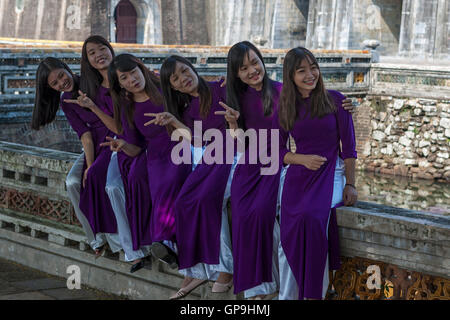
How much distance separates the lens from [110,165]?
5898mm

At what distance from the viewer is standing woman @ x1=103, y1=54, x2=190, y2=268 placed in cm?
531

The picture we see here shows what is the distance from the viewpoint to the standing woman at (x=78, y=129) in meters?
5.87

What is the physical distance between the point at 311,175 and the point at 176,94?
1.25 meters

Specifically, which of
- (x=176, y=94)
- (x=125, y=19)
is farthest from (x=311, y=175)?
(x=125, y=19)

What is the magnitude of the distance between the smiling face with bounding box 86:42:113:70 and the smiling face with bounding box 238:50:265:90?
4.43 ft

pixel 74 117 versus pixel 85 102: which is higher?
pixel 85 102

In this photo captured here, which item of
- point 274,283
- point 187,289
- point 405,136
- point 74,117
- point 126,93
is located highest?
point 126,93

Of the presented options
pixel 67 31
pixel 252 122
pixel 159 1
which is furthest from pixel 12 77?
pixel 159 1

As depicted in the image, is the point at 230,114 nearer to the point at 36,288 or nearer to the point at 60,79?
the point at 60,79

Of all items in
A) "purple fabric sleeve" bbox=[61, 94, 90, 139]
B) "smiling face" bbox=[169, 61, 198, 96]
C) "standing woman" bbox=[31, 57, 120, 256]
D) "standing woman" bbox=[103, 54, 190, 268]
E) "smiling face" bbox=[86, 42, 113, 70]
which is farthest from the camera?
"purple fabric sleeve" bbox=[61, 94, 90, 139]

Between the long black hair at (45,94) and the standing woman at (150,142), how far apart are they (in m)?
0.62

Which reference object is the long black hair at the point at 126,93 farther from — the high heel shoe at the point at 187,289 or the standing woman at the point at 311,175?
the high heel shoe at the point at 187,289

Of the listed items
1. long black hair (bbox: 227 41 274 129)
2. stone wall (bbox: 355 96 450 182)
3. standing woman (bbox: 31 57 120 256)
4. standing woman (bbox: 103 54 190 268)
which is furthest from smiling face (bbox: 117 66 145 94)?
stone wall (bbox: 355 96 450 182)

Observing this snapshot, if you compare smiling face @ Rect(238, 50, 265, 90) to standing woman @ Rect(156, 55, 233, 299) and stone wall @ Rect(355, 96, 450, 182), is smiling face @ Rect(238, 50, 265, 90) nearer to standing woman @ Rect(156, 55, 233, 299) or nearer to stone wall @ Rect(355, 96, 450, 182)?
standing woman @ Rect(156, 55, 233, 299)
